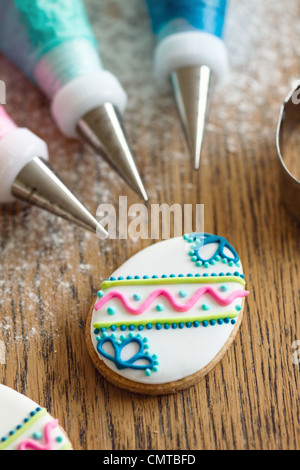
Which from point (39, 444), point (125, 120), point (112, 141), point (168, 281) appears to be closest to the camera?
point (39, 444)

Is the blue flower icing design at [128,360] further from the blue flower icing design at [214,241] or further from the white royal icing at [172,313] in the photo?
the blue flower icing design at [214,241]

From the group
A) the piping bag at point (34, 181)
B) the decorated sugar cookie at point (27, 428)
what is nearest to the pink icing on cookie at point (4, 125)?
the piping bag at point (34, 181)

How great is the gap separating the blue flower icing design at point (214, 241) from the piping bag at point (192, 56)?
0.45 feet

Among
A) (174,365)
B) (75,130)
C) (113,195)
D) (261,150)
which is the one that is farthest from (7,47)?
(174,365)

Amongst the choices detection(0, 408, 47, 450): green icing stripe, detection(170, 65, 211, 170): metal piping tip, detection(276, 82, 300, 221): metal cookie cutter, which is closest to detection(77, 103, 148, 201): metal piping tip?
detection(170, 65, 211, 170): metal piping tip

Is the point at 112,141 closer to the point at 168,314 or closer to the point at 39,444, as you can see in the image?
the point at 168,314

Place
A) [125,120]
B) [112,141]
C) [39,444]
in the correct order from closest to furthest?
[39,444], [112,141], [125,120]

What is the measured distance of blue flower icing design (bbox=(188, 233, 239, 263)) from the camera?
0.84 metres

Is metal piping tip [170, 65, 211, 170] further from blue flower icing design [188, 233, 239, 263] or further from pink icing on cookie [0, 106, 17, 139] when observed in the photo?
pink icing on cookie [0, 106, 17, 139]

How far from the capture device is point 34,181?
0.87 m

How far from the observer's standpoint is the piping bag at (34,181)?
863 millimetres

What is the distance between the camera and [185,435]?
755 mm
